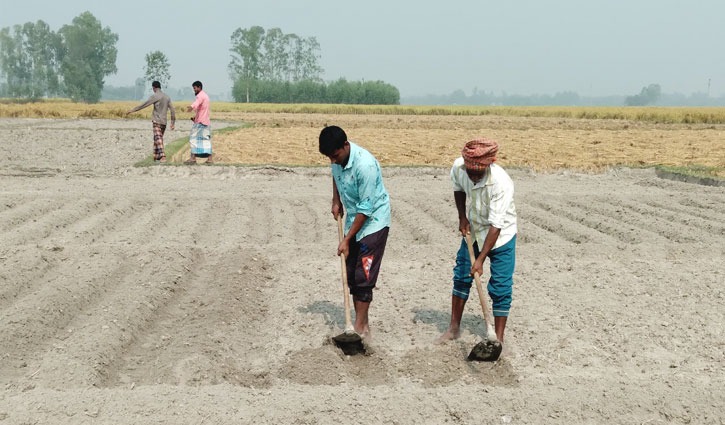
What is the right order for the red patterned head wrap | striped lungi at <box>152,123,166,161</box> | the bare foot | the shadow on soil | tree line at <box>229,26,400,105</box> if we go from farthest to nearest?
tree line at <box>229,26,400,105</box> < striped lungi at <box>152,123,166,161</box> < the shadow on soil < the bare foot < the red patterned head wrap

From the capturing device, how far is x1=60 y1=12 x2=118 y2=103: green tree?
8775 cm

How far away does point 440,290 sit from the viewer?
6.18 m

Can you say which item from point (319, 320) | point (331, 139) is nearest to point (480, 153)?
point (331, 139)

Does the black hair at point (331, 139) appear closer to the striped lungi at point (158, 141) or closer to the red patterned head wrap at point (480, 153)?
the red patterned head wrap at point (480, 153)

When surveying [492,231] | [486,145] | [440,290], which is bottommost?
[440,290]

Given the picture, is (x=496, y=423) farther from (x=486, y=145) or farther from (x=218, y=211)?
(x=218, y=211)

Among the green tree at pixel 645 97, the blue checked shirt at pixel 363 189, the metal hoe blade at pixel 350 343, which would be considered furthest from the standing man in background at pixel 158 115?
the green tree at pixel 645 97

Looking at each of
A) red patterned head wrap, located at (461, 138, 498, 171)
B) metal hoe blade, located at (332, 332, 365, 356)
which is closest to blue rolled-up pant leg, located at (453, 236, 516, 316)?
red patterned head wrap, located at (461, 138, 498, 171)

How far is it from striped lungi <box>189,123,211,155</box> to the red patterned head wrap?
1008 centimetres

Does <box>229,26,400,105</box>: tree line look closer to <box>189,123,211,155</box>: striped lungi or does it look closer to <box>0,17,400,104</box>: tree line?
<box>0,17,400,104</box>: tree line

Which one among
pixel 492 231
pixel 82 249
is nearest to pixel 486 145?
pixel 492 231

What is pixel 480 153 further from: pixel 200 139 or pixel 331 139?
pixel 200 139

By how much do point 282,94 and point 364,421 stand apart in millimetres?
85301

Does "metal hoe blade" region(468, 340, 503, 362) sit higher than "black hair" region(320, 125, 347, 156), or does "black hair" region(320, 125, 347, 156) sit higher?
"black hair" region(320, 125, 347, 156)
